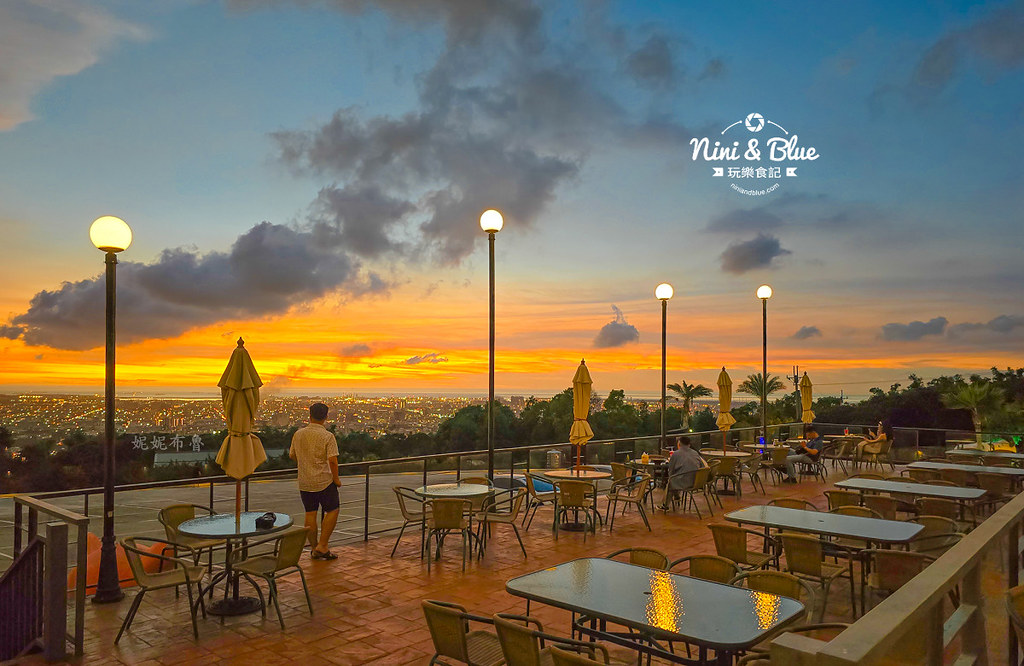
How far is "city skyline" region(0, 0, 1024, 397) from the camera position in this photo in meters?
13.6

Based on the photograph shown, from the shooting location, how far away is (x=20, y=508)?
5656 millimetres

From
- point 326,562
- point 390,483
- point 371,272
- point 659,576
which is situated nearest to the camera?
point 659,576

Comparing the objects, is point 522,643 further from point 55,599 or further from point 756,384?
point 756,384

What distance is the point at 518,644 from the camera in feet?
10.5

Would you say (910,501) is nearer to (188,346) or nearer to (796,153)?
(796,153)

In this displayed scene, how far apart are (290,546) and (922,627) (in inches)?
188

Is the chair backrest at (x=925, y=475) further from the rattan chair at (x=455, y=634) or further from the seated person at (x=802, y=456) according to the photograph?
the rattan chair at (x=455, y=634)

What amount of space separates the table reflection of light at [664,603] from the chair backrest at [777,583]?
530 millimetres

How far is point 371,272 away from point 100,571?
21.1 m

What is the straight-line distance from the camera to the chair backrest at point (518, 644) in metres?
3.13

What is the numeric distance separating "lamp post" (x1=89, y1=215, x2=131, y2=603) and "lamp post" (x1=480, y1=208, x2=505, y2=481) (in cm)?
465

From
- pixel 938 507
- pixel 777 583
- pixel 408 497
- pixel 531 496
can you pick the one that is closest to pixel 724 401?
pixel 531 496

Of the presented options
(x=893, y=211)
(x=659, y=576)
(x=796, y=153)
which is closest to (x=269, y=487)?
(x=659, y=576)

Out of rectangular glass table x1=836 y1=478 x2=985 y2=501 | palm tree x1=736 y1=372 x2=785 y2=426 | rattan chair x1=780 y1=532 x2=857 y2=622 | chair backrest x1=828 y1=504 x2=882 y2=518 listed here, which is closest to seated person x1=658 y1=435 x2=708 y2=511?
rectangular glass table x1=836 y1=478 x2=985 y2=501
